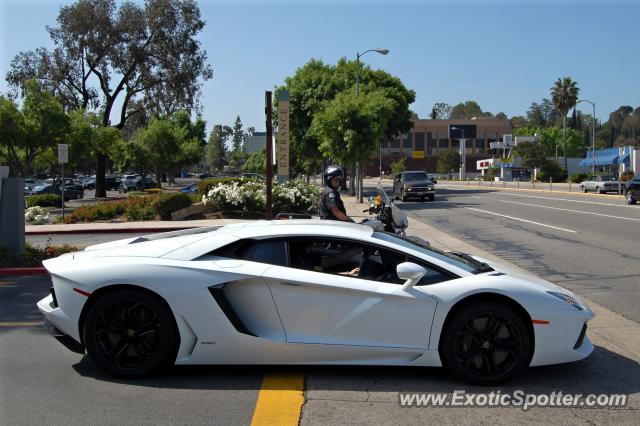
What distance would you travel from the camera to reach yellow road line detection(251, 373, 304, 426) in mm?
4112

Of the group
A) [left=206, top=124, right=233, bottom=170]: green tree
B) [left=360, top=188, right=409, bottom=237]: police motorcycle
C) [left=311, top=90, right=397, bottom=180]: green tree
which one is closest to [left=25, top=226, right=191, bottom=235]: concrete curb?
[left=360, top=188, right=409, bottom=237]: police motorcycle

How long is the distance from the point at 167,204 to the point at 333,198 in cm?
1495

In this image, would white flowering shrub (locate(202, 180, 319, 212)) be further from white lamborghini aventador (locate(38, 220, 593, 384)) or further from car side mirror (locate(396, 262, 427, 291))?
car side mirror (locate(396, 262, 427, 291))

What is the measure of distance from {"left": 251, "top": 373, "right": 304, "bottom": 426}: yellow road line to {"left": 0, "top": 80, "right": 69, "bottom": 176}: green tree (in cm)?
3121

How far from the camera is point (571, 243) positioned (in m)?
14.1

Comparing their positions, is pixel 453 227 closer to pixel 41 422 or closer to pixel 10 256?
pixel 10 256

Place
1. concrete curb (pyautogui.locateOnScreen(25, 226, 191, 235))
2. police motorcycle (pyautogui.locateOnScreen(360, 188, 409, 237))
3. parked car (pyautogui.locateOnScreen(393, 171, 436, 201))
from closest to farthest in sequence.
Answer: police motorcycle (pyautogui.locateOnScreen(360, 188, 409, 237)) < concrete curb (pyautogui.locateOnScreen(25, 226, 191, 235)) < parked car (pyautogui.locateOnScreen(393, 171, 436, 201))

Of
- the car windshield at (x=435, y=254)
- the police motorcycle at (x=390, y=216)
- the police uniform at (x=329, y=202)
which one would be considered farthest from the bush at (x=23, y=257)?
the car windshield at (x=435, y=254)

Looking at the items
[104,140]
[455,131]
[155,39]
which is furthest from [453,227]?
[455,131]

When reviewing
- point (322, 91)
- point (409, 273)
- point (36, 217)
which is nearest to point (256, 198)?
point (36, 217)

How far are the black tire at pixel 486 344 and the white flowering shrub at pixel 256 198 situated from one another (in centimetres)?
1723

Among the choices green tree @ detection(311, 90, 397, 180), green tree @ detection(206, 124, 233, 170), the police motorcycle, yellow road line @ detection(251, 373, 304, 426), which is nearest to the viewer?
yellow road line @ detection(251, 373, 304, 426)

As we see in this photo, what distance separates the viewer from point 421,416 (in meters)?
4.21

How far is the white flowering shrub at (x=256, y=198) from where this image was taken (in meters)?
22.0
